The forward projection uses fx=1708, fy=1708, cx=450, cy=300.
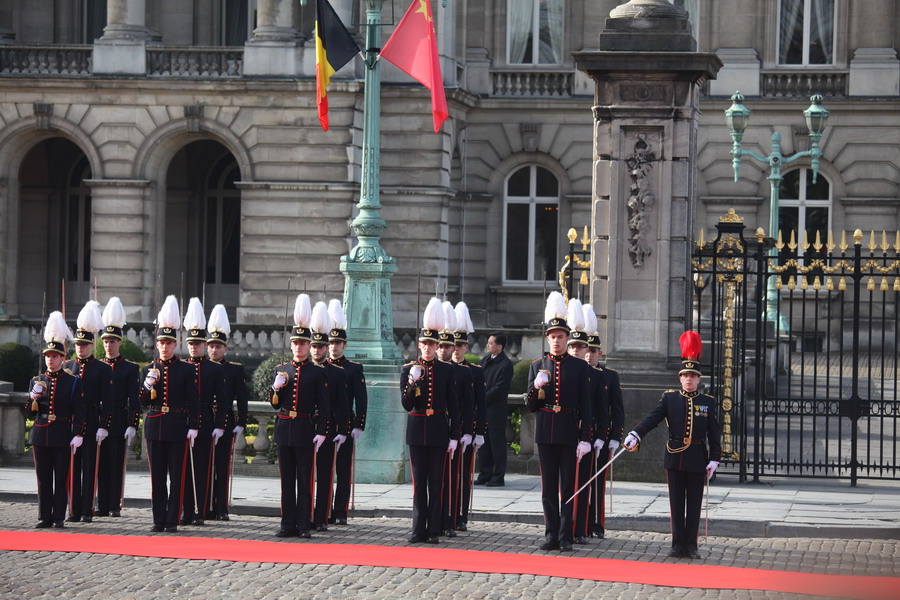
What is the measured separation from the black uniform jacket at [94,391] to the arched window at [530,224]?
25232mm

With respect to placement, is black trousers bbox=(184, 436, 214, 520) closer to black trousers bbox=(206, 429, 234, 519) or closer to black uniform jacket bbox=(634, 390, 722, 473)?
black trousers bbox=(206, 429, 234, 519)

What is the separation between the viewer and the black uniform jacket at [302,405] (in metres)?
13.8

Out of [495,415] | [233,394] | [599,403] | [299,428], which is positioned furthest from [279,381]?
[495,415]

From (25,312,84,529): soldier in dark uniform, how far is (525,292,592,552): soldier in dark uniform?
3.88m

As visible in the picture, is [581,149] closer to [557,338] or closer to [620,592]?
[557,338]

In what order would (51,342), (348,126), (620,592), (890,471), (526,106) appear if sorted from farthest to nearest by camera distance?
(526,106) < (348,126) < (890,471) < (51,342) < (620,592)

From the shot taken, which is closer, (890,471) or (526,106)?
(890,471)

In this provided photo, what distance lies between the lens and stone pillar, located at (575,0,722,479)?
56.4 ft

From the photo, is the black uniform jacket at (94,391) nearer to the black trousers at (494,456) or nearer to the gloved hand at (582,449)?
the gloved hand at (582,449)

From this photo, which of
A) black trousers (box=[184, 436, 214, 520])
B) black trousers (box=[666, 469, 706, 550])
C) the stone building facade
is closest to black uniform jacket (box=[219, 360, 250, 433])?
black trousers (box=[184, 436, 214, 520])

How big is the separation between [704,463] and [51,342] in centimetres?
565

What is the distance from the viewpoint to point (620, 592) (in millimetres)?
11250

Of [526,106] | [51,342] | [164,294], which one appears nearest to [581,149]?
[526,106]

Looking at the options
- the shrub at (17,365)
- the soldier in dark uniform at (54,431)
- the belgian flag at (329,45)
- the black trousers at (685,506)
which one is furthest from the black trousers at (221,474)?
the shrub at (17,365)
